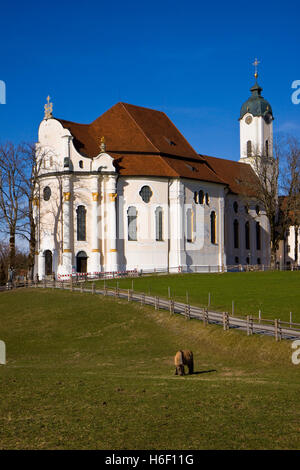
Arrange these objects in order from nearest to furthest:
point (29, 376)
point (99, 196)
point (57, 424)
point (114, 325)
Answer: point (57, 424) < point (29, 376) < point (114, 325) < point (99, 196)

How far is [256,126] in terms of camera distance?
91188 millimetres

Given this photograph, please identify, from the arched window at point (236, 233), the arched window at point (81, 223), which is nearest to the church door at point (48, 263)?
the arched window at point (81, 223)

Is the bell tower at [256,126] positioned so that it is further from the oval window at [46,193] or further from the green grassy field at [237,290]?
the oval window at [46,193]

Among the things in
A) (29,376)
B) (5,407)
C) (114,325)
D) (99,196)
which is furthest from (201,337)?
(99,196)

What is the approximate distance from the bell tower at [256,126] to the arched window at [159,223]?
30.4 metres

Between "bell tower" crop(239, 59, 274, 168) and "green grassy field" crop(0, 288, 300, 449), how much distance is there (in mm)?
58600

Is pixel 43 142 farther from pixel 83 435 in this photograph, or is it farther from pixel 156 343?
pixel 83 435

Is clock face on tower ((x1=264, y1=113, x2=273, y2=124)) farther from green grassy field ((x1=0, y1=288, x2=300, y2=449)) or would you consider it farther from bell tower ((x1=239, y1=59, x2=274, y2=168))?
green grassy field ((x1=0, y1=288, x2=300, y2=449))

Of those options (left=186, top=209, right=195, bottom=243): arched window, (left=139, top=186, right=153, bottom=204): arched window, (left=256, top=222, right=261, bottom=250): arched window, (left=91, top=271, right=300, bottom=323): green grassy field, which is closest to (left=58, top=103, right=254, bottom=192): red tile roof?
(left=139, top=186, right=153, bottom=204): arched window

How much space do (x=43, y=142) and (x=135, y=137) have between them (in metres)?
10.4

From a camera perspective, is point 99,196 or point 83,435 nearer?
point 83,435

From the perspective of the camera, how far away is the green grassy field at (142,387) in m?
13.4

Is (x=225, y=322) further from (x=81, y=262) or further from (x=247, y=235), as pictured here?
(x=247, y=235)
